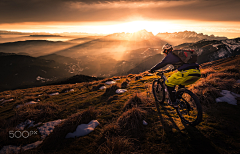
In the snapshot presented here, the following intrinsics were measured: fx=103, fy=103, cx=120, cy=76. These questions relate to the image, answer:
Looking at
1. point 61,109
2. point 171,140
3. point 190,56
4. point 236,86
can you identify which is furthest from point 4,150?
point 236,86

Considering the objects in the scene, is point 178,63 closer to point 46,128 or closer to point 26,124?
point 46,128

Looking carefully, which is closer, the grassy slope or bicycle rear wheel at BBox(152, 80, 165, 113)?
the grassy slope

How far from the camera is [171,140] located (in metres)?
3.17

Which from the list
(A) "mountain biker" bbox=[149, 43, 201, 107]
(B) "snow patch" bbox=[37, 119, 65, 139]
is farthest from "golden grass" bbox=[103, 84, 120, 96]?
(A) "mountain biker" bbox=[149, 43, 201, 107]

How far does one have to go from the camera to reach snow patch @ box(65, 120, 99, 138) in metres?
3.72

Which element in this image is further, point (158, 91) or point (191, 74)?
point (158, 91)

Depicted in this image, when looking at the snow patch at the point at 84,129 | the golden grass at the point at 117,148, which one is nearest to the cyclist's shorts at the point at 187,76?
the golden grass at the point at 117,148

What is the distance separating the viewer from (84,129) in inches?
156

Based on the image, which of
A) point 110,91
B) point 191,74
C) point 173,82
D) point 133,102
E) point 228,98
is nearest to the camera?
point 191,74

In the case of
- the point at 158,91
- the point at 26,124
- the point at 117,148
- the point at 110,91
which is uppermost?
the point at 158,91

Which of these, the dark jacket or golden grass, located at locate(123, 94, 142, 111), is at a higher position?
the dark jacket

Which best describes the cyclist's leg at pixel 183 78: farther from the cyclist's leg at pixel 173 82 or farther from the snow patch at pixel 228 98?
the snow patch at pixel 228 98

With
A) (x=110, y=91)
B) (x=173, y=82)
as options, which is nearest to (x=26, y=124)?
(x=110, y=91)

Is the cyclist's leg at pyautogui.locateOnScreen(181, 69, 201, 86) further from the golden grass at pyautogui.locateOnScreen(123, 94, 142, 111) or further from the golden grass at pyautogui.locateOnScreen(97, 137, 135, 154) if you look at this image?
the golden grass at pyautogui.locateOnScreen(97, 137, 135, 154)
